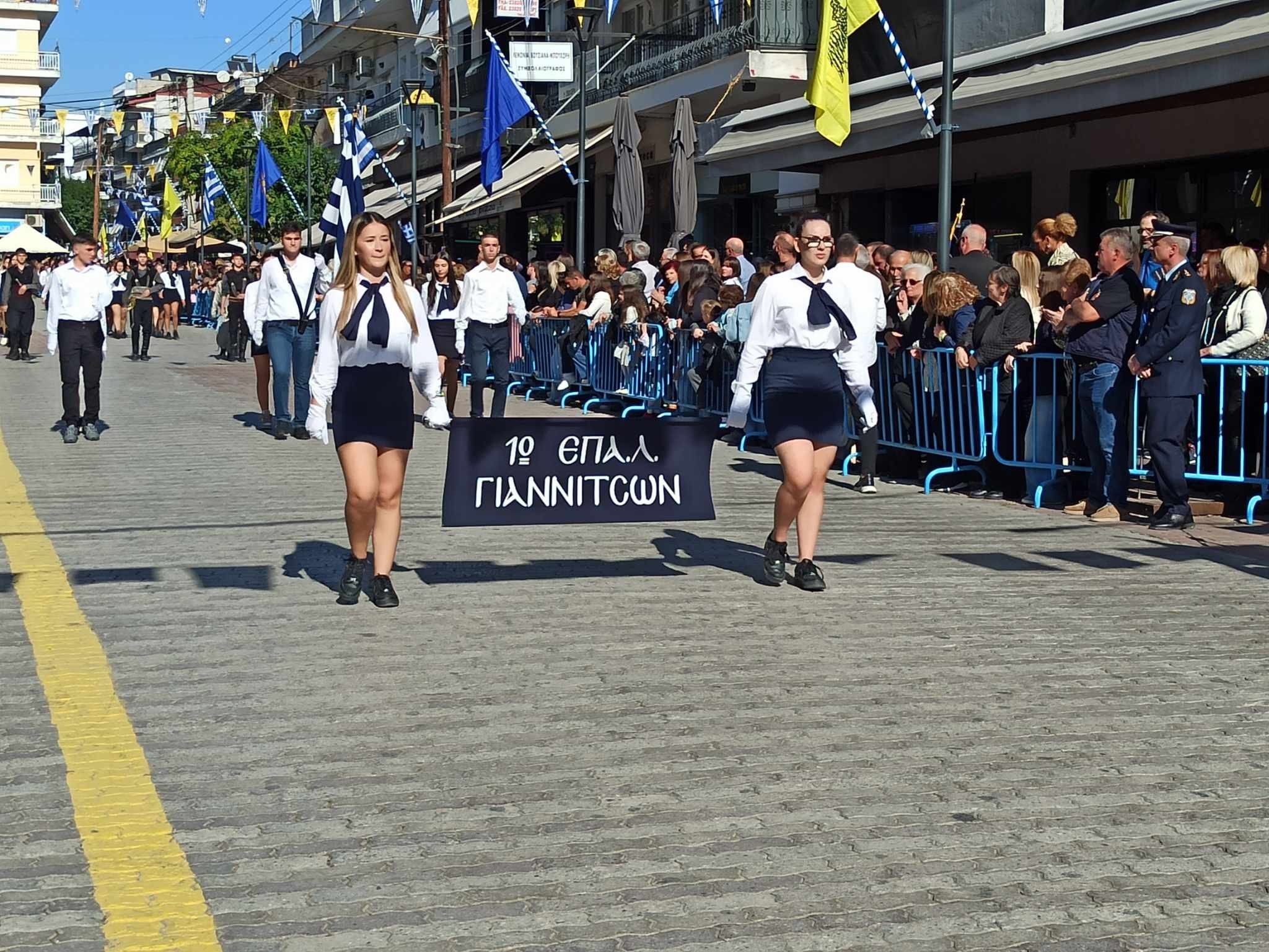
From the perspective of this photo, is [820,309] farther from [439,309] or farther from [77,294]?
[439,309]

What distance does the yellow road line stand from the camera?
4.02 metres

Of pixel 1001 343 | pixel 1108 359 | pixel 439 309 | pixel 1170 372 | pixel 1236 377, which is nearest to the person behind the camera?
pixel 1170 372

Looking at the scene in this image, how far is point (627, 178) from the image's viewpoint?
24.2 meters

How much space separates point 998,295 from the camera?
12266 mm

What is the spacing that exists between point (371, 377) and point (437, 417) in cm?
37

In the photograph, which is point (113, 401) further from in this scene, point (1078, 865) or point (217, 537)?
point (1078, 865)

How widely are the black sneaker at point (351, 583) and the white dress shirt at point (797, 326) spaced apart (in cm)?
183

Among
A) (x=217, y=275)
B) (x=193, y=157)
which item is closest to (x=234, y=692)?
(x=217, y=275)

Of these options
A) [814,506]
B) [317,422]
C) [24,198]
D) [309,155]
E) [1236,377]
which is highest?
[24,198]

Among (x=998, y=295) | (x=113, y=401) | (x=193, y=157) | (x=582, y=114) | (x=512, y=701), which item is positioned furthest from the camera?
(x=193, y=157)

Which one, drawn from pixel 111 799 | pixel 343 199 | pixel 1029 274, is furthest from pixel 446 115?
pixel 111 799

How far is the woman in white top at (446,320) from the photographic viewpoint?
17.6 meters

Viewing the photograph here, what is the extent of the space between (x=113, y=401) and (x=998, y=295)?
11673mm

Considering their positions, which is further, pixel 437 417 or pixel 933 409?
pixel 933 409
